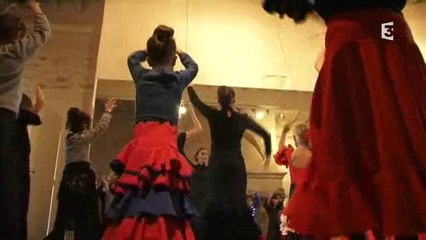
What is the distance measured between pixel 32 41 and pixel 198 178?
1.06 metres

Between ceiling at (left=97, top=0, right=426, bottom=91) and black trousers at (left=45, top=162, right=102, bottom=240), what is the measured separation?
32.6 inches

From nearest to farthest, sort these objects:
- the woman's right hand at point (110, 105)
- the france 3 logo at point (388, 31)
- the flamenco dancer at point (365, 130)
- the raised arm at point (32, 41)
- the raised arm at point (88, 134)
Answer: the flamenco dancer at point (365, 130) < the france 3 logo at point (388, 31) < the raised arm at point (32, 41) < the raised arm at point (88, 134) < the woman's right hand at point (110, 105)

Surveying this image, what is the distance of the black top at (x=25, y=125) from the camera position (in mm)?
2023

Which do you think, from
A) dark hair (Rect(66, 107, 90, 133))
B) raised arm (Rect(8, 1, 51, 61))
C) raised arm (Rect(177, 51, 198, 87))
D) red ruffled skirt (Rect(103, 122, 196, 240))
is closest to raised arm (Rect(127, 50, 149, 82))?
raised arm (Rect(177, 51, 198, 87))

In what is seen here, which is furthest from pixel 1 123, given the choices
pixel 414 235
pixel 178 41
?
pixel 178 41

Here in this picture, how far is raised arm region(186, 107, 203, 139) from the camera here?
109 inches

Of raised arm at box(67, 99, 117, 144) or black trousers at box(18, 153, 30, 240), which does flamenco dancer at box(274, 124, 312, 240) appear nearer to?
raised arm at box(67, 99, 117, 144)

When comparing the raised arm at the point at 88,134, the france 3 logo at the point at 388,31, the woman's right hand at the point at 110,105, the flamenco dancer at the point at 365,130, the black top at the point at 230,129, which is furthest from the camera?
the woman's right hand at the point at 110,105

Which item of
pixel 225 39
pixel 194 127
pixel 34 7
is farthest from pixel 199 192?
pixel 225 39

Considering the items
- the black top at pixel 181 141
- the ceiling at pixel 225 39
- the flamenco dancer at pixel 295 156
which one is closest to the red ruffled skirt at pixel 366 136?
the black top at pixel 181 141

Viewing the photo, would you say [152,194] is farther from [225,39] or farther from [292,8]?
[225,39]

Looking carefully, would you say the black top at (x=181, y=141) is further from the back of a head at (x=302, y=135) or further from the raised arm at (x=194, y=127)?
the back of a head at (x=302, y=135)

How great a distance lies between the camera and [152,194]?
2002 mm

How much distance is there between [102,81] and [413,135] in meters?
2.40
